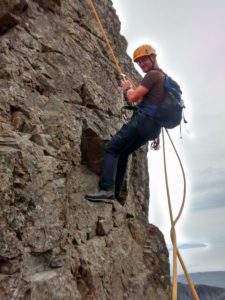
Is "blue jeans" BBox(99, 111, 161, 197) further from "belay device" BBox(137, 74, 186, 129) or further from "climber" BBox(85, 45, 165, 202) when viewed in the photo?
"belay device" BBox(137, 74, 186, 129)

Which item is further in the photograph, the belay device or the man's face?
the man's face

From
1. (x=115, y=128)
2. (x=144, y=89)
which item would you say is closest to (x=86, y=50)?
(x=115, y=128)

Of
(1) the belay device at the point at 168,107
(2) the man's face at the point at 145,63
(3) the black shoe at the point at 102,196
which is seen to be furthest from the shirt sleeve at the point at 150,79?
(3) the black shoe at the point at 102,196

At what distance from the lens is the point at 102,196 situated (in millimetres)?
7691

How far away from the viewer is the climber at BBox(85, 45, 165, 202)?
24.8 ft

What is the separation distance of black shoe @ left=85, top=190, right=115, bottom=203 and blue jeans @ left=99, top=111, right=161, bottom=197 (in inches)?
5.0

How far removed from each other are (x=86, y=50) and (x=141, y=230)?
16.2ft

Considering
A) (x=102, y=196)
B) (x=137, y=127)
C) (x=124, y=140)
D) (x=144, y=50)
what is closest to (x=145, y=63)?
(x=144, y=50)

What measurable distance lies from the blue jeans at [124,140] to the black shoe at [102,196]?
0.41 ft

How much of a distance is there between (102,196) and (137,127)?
1.64m

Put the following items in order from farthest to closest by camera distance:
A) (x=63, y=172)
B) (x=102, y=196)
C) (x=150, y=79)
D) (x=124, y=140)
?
1. (x=124, y=140)
2. (x=102, y=196)
3. (x=150, y=79)
4. (x=63, y=172)

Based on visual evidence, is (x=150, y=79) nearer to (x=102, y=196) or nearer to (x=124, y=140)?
(x=124, y=140)

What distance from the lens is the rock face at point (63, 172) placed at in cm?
559

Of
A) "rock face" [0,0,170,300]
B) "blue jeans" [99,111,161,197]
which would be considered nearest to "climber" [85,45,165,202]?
"blue jeans" [99,111,161,197]
